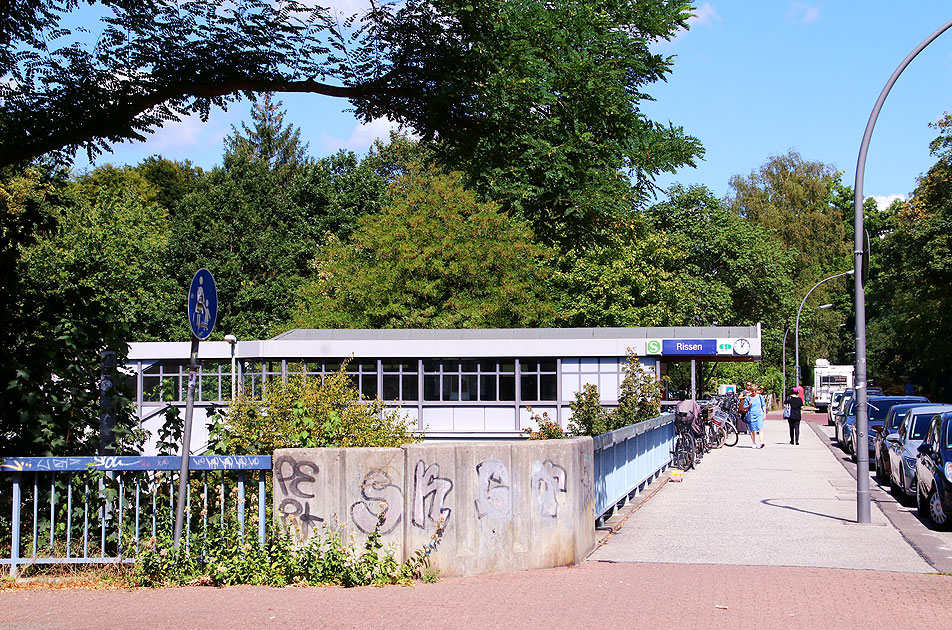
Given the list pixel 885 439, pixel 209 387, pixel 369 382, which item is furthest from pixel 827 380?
pixel 885 439

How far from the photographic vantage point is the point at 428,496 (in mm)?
8258

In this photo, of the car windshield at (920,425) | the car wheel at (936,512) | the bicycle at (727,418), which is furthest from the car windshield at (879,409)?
the car wheel at (936,512)

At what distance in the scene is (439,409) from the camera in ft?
111

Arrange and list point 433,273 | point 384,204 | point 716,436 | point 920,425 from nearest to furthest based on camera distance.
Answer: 1. point 920,425
2. point 716,436
3. point 433,273
4. point 384,204

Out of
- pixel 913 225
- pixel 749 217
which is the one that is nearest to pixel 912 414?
pixel 913 225

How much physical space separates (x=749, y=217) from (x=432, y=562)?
64735mm

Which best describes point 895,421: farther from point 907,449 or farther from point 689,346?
point 689,346

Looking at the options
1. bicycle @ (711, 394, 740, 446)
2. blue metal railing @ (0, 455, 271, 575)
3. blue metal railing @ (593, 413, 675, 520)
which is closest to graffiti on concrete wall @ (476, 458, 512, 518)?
blue metal railing @ (0, 455, 271, 575)

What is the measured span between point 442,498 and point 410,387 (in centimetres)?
2594

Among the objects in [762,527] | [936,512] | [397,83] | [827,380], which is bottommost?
[762,527]

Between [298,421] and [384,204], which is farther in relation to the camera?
[384,204]

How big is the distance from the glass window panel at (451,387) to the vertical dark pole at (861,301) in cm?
2192

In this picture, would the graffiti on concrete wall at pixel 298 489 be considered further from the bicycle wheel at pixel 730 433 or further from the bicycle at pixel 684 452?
the bicycle wheel at pixel 730 433

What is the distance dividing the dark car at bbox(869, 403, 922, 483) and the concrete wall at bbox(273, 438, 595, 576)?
9.91m
